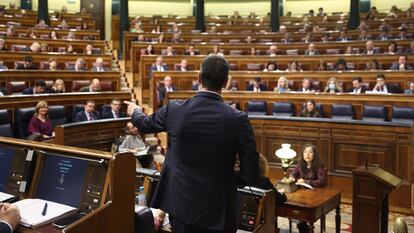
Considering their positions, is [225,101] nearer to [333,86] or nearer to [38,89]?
[333,86]

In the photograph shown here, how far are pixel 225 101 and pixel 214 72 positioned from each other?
5475mm

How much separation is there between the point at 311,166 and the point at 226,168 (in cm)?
272

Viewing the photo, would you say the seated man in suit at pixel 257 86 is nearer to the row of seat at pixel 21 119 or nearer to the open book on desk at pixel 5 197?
the row of seat at pixel 21 119

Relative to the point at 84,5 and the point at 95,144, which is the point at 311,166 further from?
the point at 84,5

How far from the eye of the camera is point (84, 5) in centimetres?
1738

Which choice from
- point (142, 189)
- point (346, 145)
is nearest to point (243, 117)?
point (142, 189)

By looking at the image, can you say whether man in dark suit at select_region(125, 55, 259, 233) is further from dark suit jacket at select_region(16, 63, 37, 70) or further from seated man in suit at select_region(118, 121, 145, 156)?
dark suit jacket at select_region(16, 63, 37, 70)

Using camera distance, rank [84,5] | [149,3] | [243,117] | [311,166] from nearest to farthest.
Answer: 1. [243,117]
2. [311,166]
3. [84,5]
4. [149,3]

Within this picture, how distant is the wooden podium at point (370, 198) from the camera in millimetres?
3629

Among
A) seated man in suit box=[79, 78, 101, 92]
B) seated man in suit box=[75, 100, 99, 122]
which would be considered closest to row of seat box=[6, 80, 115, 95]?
seated man in suit box=[79, 78, 101, 92]

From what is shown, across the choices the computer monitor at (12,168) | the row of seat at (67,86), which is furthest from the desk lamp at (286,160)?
the row of seat at (67,86)

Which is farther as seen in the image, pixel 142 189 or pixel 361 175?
pixel 361 175

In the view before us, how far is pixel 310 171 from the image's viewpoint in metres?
4.37

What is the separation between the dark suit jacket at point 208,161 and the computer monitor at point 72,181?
1.18ft
